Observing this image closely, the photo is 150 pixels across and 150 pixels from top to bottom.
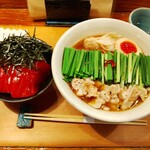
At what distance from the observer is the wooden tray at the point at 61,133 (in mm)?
1164

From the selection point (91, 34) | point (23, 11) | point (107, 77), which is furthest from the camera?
point (23, 11)

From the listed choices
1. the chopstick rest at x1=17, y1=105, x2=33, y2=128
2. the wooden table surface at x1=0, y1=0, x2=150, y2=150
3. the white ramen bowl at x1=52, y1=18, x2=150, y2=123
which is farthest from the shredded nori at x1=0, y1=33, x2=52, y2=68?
the wooden table surface at x1=0, y1=0, x2=150, y2=150

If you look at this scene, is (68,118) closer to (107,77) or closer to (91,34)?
(107,77)

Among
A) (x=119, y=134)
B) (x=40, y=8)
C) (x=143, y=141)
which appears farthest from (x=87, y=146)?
(x=40, y=8)

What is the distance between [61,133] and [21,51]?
17.1 inches

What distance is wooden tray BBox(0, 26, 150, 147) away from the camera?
3.82ft

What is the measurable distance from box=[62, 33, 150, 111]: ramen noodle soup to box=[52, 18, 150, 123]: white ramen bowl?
0.04m

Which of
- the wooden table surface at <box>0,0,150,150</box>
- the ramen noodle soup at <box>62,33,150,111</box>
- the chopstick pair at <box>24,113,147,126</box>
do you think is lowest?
the chopstick pair at <box>24,113,147,126</box>

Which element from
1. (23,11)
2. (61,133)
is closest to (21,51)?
(61,133)

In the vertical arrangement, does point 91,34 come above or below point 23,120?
above

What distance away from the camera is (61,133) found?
1.19 m

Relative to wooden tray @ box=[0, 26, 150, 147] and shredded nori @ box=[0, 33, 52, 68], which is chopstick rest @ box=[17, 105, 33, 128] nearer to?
wooden tray @ box=[0, 26, 150, 147]

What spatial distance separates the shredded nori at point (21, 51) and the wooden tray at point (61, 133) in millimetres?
222

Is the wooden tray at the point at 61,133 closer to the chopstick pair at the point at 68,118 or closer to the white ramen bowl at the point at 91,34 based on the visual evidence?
the chopstick pair at the point at 68,118
